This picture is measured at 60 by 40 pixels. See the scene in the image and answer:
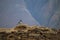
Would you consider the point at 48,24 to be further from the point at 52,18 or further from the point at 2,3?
the point at 2,3

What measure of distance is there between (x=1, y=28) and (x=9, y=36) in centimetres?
50

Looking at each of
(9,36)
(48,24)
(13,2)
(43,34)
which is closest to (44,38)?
(43,34)

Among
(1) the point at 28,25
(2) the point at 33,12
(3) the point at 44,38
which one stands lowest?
(3) the point at 44,38

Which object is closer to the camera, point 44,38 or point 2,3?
point 44,38

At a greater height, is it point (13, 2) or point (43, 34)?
point (13, 2)

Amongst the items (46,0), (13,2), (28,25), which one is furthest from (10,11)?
(46,0)

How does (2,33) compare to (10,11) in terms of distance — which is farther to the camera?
(10,11)

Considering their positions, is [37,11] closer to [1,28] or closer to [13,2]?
[13,2]

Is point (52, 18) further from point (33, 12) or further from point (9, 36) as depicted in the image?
point (9, 36)

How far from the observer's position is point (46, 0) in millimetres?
8648

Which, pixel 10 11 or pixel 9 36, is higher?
pixel 10 11

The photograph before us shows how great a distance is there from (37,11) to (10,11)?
3.36ft

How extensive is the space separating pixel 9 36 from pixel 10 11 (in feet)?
3.47

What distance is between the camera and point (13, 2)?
27.5ft
